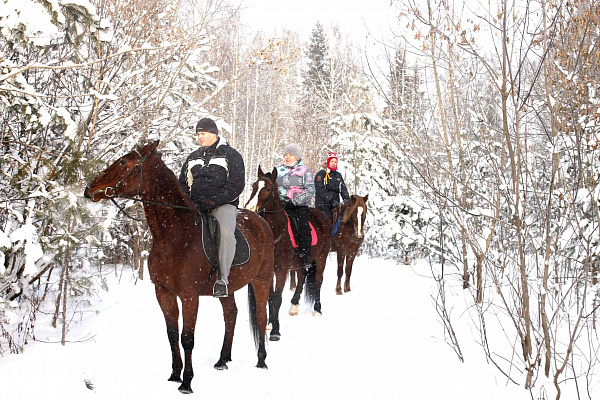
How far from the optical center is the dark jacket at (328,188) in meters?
10.1

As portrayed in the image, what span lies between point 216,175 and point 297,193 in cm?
288

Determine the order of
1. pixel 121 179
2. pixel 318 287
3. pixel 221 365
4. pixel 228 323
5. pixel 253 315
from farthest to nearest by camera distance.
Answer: pixel 318 287, pixel 253 315, pixel 228 323, pixel 221 365, pixel 121 179

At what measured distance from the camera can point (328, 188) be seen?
10.1 m

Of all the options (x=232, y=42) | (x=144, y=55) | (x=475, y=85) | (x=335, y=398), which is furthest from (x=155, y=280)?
(x=232, y=42)

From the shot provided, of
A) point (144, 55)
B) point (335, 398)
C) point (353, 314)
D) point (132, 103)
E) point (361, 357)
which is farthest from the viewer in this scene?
point (353, 314)

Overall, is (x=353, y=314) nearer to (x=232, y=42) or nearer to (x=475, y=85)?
(x=475, y=85)

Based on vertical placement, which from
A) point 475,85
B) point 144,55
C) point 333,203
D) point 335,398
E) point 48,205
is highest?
point 144,55

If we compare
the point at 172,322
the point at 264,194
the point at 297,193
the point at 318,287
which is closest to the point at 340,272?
the point at 318,287

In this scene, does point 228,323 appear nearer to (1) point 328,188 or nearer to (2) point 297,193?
(2) point 297,193

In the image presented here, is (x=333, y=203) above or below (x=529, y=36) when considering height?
below

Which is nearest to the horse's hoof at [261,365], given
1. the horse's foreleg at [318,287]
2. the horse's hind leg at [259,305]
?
the horse's hind leg at [259,305]

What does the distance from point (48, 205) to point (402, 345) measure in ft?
14.2

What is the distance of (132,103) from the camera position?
6785 mm

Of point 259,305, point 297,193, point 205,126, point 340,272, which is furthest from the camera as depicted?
point 340,272
